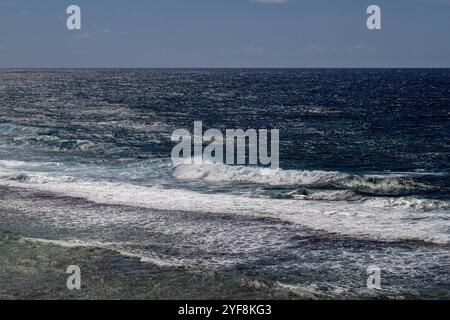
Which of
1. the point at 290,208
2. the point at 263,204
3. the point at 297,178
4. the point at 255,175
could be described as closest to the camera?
the point at 290,208

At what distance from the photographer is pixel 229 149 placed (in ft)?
128

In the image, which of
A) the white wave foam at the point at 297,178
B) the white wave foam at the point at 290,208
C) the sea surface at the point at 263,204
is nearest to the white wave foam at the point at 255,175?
the white wave foam at the point at 297,178

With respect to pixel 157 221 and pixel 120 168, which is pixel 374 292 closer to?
pixel 157 221

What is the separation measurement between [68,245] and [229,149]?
2390 centimetres

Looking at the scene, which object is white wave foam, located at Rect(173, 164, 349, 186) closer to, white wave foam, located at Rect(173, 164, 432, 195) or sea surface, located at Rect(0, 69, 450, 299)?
white wave foam, located at Rect(173, 164, 432, 195)

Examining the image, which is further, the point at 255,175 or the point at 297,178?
the point at 255,175

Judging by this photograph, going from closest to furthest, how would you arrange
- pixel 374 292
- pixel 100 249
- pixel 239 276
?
pixel 374 292, pixel 239 276, pixel 100 249

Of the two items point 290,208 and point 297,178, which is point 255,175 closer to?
point 297,178

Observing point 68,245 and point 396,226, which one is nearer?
point 68,245

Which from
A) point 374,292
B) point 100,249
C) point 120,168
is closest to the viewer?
point 374,292

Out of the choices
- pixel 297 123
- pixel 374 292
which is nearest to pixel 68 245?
pixel 374 292

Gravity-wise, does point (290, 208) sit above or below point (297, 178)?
below

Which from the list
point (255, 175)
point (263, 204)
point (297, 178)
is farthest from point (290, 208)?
point (255, 175)

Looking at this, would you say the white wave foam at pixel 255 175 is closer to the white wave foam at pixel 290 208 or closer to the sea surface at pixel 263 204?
the sea surface at pixel 263 204
